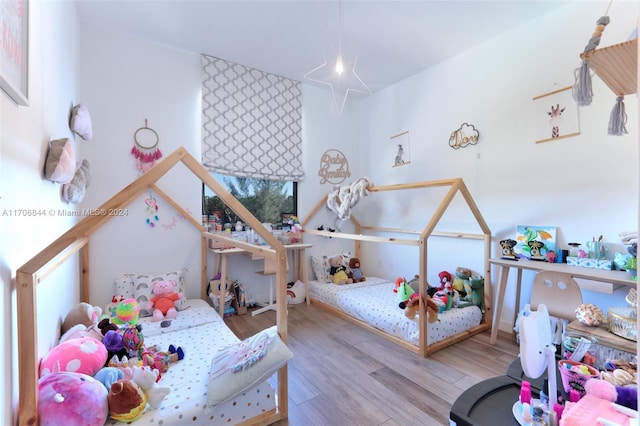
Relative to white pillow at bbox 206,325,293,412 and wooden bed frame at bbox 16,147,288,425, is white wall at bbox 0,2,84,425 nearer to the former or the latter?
wooden bed frame at bbox 16,147,288,425

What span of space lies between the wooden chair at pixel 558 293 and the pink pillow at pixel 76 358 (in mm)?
3065

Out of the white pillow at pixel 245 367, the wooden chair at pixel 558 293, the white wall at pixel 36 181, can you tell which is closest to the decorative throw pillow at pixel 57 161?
the white wall at pixel 36 181

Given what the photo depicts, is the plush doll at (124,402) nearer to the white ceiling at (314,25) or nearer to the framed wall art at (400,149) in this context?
the white ceiling at (314,25)

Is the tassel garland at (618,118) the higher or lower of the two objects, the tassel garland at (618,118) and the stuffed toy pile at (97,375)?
the higher

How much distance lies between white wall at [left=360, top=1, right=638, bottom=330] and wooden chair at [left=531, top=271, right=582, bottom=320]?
0.55m

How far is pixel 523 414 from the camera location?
2.71 feet

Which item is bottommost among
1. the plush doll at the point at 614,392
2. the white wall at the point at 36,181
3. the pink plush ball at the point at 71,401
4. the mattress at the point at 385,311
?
the mattress at the point at 385,311

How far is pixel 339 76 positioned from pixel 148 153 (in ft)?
8.54

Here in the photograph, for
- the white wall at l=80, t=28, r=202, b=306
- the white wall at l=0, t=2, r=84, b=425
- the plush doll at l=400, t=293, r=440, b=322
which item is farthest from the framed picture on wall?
the plush doll at l=400, t=293, r=440, b=322

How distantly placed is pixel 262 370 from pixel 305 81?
12.6ft

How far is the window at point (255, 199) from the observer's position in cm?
367

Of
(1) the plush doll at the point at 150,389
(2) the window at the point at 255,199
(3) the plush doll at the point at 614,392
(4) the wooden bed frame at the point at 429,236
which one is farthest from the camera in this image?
(2) the window at the point at 255,199

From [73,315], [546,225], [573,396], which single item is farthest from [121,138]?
[546,225]

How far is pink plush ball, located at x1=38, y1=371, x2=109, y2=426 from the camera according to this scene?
1.11 m
